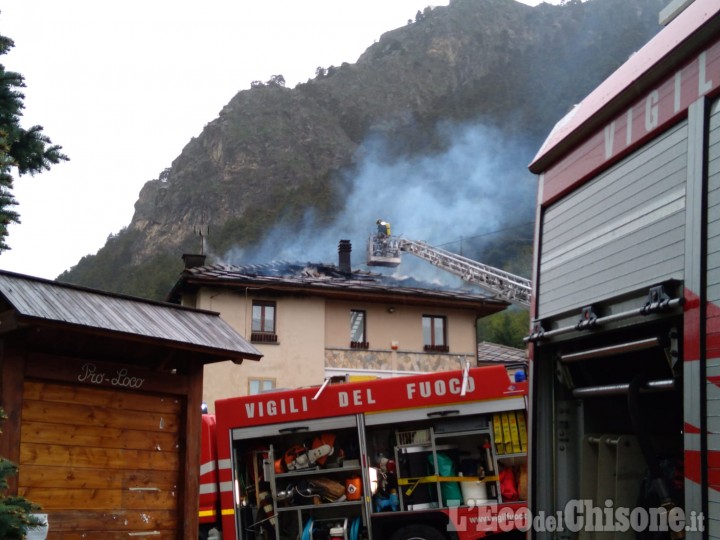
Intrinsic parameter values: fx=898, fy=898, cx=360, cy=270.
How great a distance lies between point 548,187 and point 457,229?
257 ft

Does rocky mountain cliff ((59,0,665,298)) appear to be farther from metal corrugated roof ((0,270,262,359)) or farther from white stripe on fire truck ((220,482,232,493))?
metal corrugated roof ((0,270,262,359))

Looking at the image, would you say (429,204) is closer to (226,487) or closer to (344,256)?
(344,256)

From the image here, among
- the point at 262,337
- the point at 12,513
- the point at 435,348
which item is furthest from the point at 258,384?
the point at 12,513

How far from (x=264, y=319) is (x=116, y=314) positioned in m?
21.0

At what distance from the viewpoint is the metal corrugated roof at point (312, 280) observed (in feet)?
93.7

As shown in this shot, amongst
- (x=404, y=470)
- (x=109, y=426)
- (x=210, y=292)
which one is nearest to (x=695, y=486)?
(x=109, y=426)

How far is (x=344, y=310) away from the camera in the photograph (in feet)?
97.8

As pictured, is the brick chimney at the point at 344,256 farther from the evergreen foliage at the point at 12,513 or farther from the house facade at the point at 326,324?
the evergreen foliage at the point at 12,513

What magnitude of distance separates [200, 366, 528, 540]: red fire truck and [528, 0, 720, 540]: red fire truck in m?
5.15

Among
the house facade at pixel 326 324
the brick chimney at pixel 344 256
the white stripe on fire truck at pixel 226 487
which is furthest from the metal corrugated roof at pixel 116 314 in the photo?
the brick chimney at pixel 344 256

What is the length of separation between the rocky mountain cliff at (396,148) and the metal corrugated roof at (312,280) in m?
35.9

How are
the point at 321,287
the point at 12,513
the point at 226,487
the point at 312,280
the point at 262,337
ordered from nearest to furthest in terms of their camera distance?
1. the point at 12,513
2. the point at 226,487
3. the point at 262,337
4. the point at 321,287
5. the point at 312,280

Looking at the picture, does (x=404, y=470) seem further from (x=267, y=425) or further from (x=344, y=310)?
(x=344, y=310)

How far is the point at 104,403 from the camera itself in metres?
8.20
